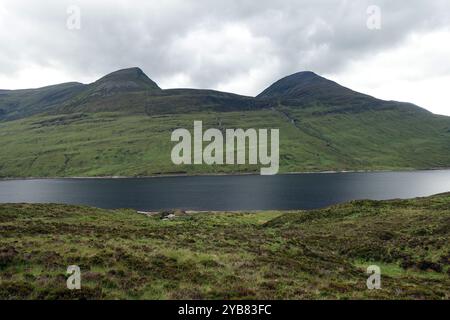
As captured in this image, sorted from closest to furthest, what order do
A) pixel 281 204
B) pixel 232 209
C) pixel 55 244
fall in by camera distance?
pixel 55 244 → pixel 232 209 → pixel 281 204

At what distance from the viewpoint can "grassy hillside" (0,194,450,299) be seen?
20.7 metres

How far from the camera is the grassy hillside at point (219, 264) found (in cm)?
2073

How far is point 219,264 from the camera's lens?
2645 cm

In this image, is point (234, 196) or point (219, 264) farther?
point (234, 196)

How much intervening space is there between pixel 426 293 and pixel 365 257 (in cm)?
1633

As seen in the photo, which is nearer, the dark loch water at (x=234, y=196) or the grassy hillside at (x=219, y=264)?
the grassy hillside at (x=219, y=264)

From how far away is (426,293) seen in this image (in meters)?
22.9

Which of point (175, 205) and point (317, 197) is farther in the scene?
point (317, 197)

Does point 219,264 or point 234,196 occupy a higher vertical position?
point 219,264

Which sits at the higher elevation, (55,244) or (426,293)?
(55,244)

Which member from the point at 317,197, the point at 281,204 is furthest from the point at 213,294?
the point at 317,197

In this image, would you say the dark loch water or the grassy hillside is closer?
the grassy hillside
